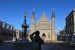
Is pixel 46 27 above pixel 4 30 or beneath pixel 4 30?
above

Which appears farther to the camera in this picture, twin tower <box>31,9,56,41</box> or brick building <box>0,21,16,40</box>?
twin tower <box>31,9,56,41</box>

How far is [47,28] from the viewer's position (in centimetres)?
10438

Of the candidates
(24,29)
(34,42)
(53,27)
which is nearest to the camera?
(34,42)

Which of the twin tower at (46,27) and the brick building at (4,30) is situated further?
the twin tower at (46,27)

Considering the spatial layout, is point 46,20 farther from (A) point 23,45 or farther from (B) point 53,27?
(A) point 23,45

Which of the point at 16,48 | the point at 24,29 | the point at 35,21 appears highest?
the point at 35,21

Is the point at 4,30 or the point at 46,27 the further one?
the point at 46,27

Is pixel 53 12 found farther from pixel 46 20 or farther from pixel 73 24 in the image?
pixel 73 24

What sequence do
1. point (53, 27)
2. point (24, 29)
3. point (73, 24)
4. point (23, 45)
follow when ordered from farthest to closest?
point (53, 27), point (73, 24), point (24, 29), point (23, 45)

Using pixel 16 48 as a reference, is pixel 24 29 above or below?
above

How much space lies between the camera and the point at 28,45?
57.6 feet

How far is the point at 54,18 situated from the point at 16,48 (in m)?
88.9

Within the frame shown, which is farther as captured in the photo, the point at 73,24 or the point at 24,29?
the point at 73,24

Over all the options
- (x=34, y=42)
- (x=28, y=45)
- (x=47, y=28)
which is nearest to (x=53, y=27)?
(x=47, y=28)
